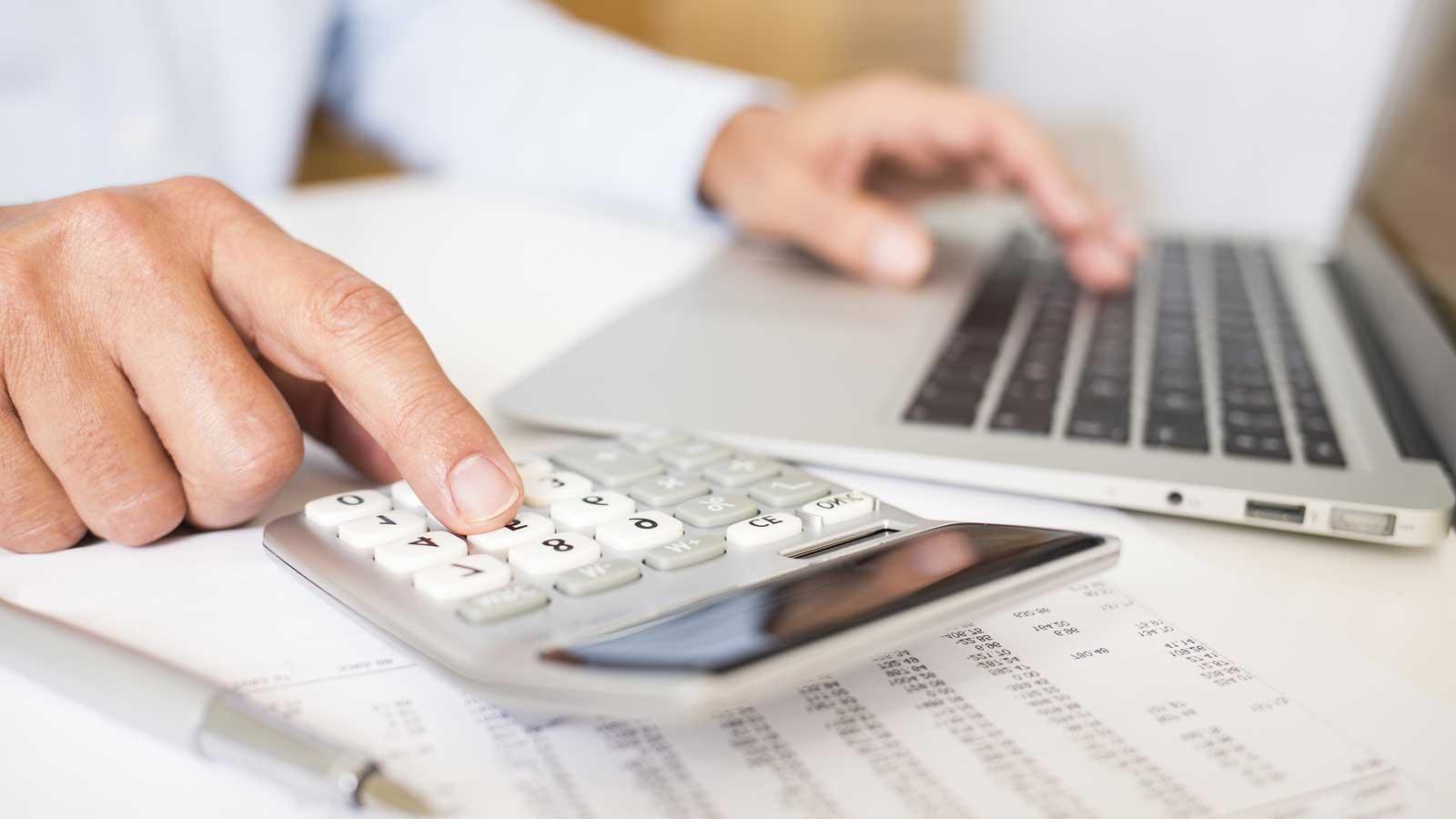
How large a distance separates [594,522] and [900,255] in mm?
377

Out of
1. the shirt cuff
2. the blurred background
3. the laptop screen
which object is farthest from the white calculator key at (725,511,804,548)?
the blurred background

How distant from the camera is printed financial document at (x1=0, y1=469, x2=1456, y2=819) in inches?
8.9

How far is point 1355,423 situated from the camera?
40cm

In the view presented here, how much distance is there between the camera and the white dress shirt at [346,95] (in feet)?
2.52

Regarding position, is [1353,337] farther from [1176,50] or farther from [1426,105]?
[1176,50]

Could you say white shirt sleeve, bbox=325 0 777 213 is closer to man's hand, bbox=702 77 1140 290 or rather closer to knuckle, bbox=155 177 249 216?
man's hand, bbox=702 77 1140 290

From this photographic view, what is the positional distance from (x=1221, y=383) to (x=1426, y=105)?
27 cm

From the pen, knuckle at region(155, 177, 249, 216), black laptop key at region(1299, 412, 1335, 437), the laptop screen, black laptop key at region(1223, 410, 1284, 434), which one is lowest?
the pen

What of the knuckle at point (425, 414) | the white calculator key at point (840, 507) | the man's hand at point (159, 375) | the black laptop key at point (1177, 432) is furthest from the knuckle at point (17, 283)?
the black laptop key at point (1177, 432)

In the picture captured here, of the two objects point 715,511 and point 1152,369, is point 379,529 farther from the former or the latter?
point 1152,369

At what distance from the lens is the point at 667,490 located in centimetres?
32

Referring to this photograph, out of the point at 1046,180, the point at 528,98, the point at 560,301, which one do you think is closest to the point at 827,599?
the point at 560,301

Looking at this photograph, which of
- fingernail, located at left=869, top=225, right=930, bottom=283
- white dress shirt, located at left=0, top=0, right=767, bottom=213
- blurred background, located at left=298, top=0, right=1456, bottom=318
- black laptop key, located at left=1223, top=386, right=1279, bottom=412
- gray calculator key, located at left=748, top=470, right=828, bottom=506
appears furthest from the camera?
blurred background, located at left=298, top=0, right=1456, bottom=318

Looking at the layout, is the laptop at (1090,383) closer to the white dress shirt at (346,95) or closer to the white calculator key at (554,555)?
the white calculator key at (554,555)
